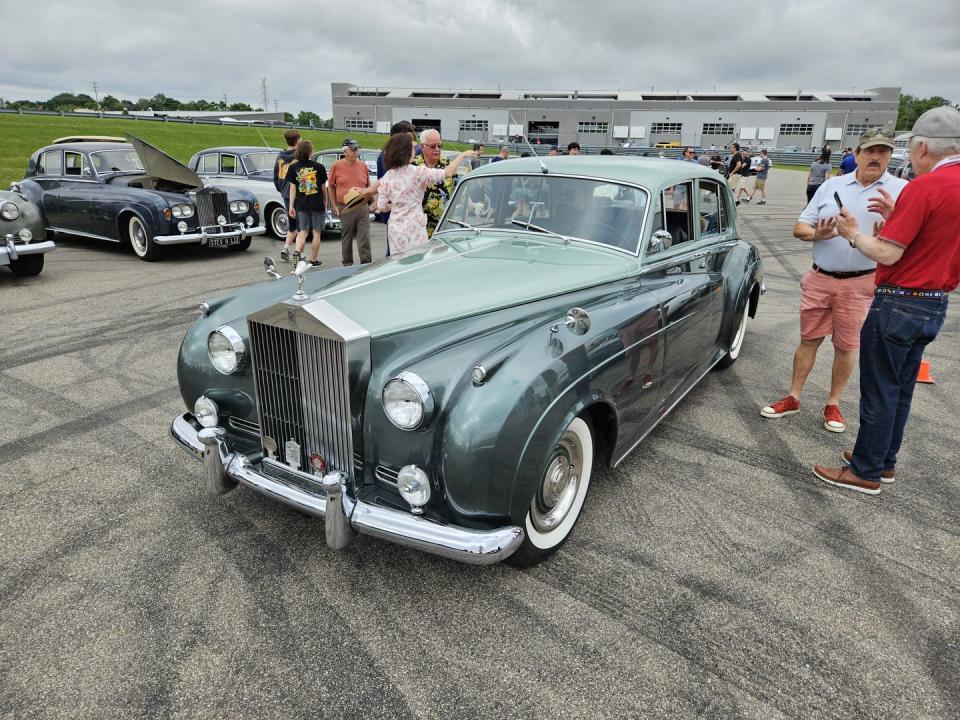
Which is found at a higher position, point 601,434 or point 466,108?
point 466,108

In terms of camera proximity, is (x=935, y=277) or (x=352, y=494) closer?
(x=352, y=494)

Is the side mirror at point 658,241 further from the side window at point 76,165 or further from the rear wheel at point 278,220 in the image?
the side window at point 76,165

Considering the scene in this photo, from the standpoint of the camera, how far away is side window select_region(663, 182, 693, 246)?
3.71m

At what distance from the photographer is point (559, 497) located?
8.83ft

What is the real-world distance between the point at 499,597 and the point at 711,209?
11.0ft

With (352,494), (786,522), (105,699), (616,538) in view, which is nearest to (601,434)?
(616,538)

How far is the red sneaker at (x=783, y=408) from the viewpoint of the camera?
4227 millimetres

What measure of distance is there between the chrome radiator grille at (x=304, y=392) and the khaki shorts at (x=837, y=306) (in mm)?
3301

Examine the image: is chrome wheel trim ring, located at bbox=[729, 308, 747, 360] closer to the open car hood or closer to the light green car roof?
the light green car roof

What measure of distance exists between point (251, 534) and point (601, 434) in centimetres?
177

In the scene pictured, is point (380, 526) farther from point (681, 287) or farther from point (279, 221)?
point (279, 221)

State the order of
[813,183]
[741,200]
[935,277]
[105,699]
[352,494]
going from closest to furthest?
1. [105,699]
2. [352,494]
3. [935,277]
4. [813,183]
5. [741,200]

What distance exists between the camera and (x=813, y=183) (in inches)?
585

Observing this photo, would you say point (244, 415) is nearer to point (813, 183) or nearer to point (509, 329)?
point (509, 329)
